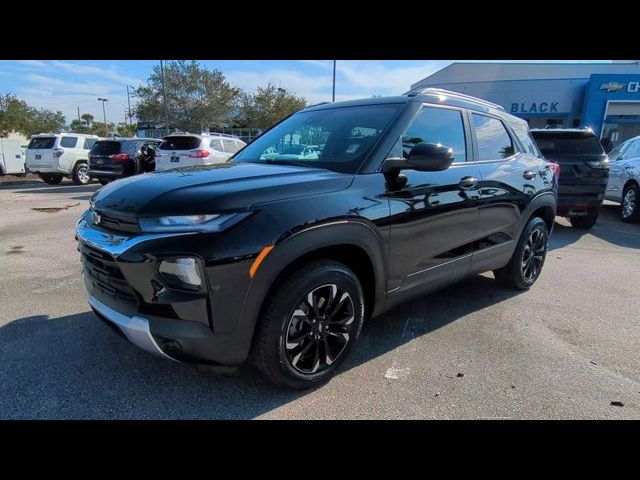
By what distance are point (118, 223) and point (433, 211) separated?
6.91ft

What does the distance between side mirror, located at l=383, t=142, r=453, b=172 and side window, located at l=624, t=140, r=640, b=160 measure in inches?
363

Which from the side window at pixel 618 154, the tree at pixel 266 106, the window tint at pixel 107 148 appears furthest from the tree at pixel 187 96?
the side window at pixel 618 154

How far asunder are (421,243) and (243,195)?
1.43 metres

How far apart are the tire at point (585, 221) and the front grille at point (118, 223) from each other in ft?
26.6

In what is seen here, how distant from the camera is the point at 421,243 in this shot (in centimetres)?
303

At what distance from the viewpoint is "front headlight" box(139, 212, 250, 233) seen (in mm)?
2097

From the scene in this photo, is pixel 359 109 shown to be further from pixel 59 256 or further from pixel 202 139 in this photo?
pixel 202 139

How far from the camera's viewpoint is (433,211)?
306cm

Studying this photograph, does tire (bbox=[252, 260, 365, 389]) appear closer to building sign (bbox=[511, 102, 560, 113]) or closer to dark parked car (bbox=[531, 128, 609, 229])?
dark parked car (bbox=[531, 128, 609, 229])

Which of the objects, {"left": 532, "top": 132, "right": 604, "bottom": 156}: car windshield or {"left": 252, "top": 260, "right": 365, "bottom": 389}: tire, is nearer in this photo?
{"left": 252, "top": 260, "right": 365, "bottom": 389}: tire

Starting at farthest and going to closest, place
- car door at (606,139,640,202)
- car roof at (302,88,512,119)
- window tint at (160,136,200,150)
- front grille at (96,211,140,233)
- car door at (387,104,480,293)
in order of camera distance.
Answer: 1. window tint at (160,136,200,150)
2. car door at (606,139,640,202)
3. car roof at (302,88,512,119)
4. car door at (387,104,480,293)
5. front grille at (96,211,140,233)

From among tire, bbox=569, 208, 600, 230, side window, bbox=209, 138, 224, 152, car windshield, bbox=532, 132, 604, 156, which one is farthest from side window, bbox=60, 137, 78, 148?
tire, bbox=569, 208, 600, 230

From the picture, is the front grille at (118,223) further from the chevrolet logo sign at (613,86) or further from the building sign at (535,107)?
the chevrolet logo sign at (613,86)

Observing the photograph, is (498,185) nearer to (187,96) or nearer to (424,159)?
Answer: (424,159)
